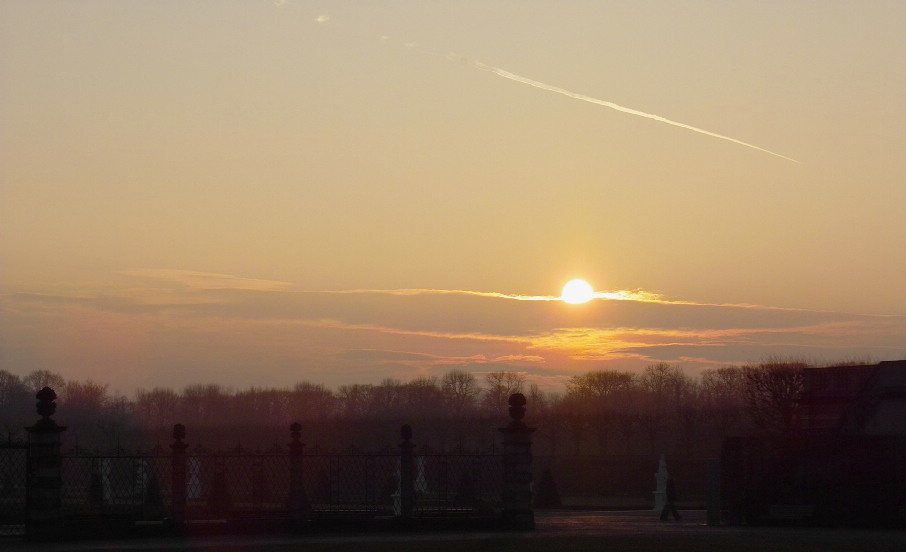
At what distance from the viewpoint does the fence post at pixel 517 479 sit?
2903cm

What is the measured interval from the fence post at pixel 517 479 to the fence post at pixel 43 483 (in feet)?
34.7

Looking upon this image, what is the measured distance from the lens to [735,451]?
1286 inches

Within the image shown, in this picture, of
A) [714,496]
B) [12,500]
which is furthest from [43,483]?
[714,496]

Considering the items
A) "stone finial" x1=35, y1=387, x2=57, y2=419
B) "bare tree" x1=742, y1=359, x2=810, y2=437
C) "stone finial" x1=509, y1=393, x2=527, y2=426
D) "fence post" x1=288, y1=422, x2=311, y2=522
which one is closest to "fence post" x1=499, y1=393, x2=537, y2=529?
"stone finial" x1=509, y1=393, x2=527, y2=426

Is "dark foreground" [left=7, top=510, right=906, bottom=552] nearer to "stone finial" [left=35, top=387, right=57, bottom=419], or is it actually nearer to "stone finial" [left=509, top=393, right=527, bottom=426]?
"stone finial" [left=509, top=393, right=527, bottom=426]

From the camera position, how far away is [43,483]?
1041 inches

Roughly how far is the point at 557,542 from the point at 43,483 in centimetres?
1169

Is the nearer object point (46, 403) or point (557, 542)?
point (557, 542)

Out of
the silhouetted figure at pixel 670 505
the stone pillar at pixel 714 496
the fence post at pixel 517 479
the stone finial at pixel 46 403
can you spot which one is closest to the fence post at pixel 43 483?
the stone finial at pixel 46 403

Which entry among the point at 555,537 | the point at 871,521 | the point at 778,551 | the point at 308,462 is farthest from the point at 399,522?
the point at 308,462

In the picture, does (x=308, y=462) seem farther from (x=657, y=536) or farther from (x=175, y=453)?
(x=657, y=536)

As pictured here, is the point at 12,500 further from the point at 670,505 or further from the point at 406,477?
the point at 670,505

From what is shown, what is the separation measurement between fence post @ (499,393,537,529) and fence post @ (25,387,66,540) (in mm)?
10585

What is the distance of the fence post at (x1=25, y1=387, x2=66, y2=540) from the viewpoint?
26281 mm
